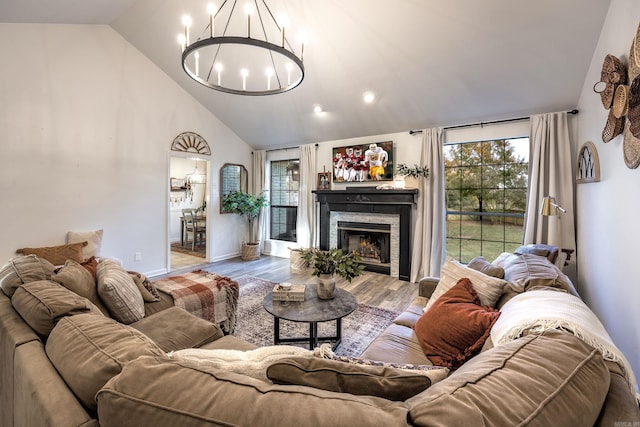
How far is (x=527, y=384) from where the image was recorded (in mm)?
717

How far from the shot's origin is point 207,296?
2520 mm

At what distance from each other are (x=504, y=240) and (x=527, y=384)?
4.07 m

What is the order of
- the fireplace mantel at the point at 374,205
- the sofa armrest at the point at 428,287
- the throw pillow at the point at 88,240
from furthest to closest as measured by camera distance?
the fireplace mantel at the point at 374,205, the throw pillow at the point at 88,240, the sofa armrest at the point at 428,287

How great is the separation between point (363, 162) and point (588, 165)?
296 centimetres

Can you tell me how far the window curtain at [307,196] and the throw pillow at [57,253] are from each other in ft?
11.6

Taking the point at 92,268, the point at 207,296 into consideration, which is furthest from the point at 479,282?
the point at 92,268

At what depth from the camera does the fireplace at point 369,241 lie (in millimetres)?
4961

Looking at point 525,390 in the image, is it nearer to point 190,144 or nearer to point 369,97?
point 369,97

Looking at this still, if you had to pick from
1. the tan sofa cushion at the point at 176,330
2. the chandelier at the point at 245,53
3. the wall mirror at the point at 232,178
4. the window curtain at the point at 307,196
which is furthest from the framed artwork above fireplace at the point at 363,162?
the tan sofa cushion at the point at 176,330

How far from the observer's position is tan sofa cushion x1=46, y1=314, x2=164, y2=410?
838 mm

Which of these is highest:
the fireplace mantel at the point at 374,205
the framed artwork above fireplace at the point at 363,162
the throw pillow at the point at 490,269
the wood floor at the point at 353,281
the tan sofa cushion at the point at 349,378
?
the framed artwork above fireplace at the point at 363,162

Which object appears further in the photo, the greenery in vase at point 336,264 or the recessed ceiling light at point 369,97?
the recessed ceiling light at point 369,97

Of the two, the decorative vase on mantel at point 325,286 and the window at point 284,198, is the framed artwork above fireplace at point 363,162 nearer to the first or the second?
the window at point 284,198

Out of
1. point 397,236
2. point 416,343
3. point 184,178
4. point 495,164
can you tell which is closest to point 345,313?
point 416,343
